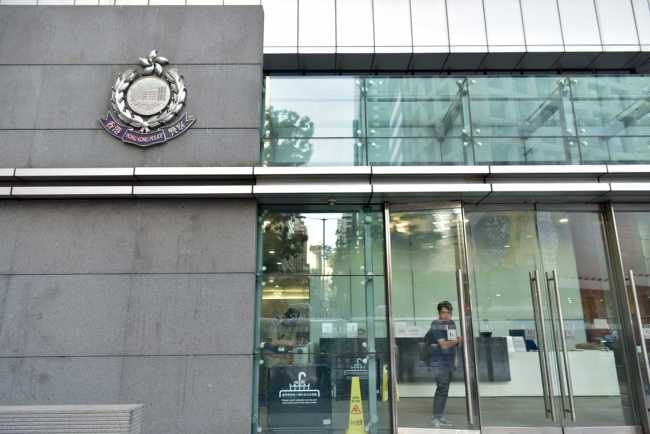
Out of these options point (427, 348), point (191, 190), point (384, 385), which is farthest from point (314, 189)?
point (384, 385)

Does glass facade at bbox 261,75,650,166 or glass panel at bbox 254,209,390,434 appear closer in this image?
glass panel at bbox 254,209,390,434

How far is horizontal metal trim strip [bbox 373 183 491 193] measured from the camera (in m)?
8.03

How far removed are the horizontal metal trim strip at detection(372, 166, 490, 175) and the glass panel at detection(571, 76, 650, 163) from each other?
2219 millimetres

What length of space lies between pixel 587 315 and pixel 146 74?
923 cm

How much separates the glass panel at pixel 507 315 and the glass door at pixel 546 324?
2 cm

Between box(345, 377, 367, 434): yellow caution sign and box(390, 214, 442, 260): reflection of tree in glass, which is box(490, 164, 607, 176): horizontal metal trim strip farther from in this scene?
box(345, 377, 367, 434): yellow caution sign

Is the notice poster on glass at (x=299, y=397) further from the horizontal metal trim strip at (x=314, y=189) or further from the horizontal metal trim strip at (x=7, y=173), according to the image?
the horizontal metal trim strip at (x=7, y=173)

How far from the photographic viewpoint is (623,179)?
8.31 meters

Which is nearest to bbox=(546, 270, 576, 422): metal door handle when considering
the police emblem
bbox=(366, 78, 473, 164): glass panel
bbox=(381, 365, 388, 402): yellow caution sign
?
bbox=(366, 78, 473, 164): glass panel

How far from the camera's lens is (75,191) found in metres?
8.07

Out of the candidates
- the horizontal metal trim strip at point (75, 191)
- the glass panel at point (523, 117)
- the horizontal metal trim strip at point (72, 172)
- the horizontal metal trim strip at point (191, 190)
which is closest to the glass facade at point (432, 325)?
the horizontal metal trim strip at point (191, 190)

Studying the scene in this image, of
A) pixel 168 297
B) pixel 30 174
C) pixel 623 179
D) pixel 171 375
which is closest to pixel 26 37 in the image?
pixel 30 174

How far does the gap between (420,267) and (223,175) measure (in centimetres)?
384

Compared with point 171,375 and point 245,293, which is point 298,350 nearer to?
point 245,293
